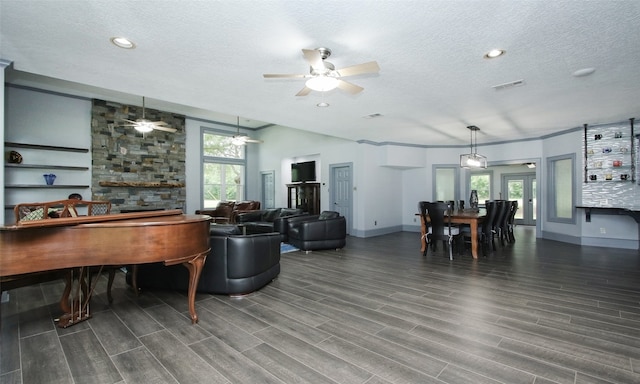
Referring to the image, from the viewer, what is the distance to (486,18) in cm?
240

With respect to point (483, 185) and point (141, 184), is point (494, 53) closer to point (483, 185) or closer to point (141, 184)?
point (141, 184)

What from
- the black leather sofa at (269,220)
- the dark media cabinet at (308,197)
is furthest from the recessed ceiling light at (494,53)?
the dark media cabinet at (308,197)

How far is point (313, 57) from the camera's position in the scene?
2.53 meters

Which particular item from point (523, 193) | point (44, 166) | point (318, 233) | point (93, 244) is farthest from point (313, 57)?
point (523, 193)

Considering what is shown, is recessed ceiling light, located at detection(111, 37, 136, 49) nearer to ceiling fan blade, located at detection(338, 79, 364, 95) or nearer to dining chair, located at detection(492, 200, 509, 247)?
ceiling fan blade, located at detection(338, 79, 364, 95)

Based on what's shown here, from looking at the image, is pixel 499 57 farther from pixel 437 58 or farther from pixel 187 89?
pixel 187 89

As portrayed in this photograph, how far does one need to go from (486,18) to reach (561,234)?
6.95 meters

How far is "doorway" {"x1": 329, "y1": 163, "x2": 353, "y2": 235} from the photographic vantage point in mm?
8383

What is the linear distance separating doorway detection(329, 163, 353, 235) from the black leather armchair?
2108mm

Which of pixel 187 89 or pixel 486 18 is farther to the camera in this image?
pixel 187 89

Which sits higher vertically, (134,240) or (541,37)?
(541,37)

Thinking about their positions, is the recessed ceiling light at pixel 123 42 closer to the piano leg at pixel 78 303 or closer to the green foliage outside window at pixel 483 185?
the piano leg at pixel 78 303

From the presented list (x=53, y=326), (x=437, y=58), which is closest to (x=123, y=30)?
(x=53, y=326)

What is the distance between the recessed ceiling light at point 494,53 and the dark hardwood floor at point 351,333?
2.60 metres
